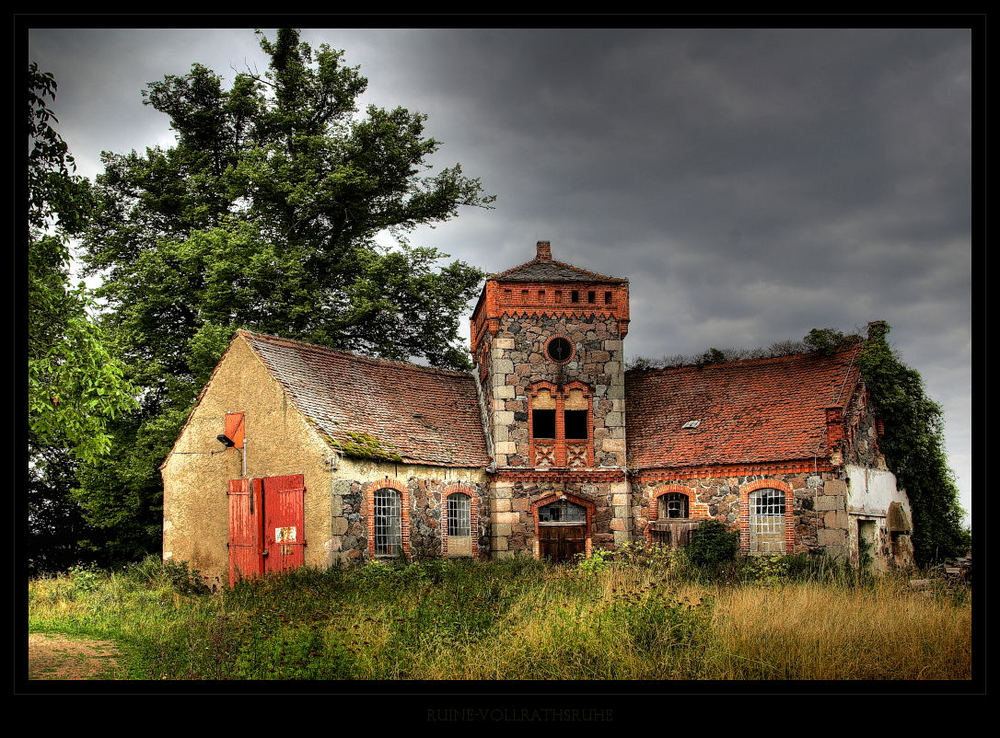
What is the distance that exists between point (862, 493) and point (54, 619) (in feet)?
56.5

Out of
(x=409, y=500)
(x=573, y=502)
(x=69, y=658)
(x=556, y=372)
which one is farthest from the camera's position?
(x=556, y=372)

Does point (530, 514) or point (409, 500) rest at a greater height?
point (409, 500)

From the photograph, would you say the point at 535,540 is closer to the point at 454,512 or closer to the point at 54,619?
the point at 454,512

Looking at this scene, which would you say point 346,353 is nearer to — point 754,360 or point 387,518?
point 387,518

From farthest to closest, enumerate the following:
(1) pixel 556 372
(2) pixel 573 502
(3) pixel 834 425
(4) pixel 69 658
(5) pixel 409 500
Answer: (1) pixel 556 372
(2) pixel 573 502
(5) pixel 409 500
(3) pixel 834 425
(4) pixel 69 658

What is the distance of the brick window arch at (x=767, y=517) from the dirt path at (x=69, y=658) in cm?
1394

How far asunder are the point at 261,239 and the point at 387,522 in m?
11.8

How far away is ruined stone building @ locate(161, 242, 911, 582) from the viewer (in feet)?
63.6

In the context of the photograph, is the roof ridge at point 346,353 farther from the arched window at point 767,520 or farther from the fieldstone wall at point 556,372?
the arched window at point 767,520

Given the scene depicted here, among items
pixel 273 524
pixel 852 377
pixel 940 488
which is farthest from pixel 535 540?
pixel 940 488

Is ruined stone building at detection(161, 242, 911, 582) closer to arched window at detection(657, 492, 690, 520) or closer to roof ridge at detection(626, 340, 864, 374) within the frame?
arched window at detection(657, 492, 690, 520)

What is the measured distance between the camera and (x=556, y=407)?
23.0m

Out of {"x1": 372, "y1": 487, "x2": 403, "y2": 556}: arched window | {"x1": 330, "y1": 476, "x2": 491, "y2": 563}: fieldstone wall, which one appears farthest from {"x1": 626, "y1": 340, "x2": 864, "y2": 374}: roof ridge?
{"x1": 372, "y1": 487, "x2": 403, "y2": 556}: arched window

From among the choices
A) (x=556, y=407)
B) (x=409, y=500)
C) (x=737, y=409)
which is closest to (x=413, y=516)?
(x=409, y=500)
